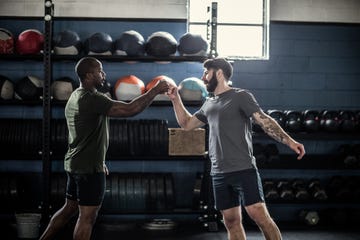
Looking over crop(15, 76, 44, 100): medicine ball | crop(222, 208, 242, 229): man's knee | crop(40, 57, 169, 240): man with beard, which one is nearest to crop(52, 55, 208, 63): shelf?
crop(15, 76, 44, 100): medicine ball

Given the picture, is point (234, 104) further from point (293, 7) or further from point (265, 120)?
point (293, 7)

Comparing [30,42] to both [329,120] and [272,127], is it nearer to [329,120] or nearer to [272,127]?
[272,127]

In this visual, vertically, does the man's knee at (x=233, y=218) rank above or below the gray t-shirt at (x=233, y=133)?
below

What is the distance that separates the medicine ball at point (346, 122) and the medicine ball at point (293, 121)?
0.41 meters

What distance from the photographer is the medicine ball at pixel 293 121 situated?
5.24m

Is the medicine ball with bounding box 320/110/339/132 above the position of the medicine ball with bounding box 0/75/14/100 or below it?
below

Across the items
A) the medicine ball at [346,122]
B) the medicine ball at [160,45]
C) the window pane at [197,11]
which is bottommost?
the medicine ball at [346,122]

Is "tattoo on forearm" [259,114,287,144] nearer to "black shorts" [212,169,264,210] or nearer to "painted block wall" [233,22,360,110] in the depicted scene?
"black shorts" [212,169,264,210]

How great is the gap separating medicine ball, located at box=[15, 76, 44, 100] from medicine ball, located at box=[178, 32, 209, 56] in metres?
1.43

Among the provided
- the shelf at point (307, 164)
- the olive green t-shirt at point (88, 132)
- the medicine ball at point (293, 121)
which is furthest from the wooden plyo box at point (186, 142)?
the olive green t-shirt at point (88, 132)

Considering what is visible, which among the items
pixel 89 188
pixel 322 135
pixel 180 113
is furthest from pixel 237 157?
pixel 322 135

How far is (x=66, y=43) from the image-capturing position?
5023mm

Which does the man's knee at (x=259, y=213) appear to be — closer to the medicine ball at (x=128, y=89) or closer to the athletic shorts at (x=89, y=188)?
the athletic shorts at (x=89, y=188)

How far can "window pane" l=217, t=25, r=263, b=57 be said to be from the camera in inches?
229
